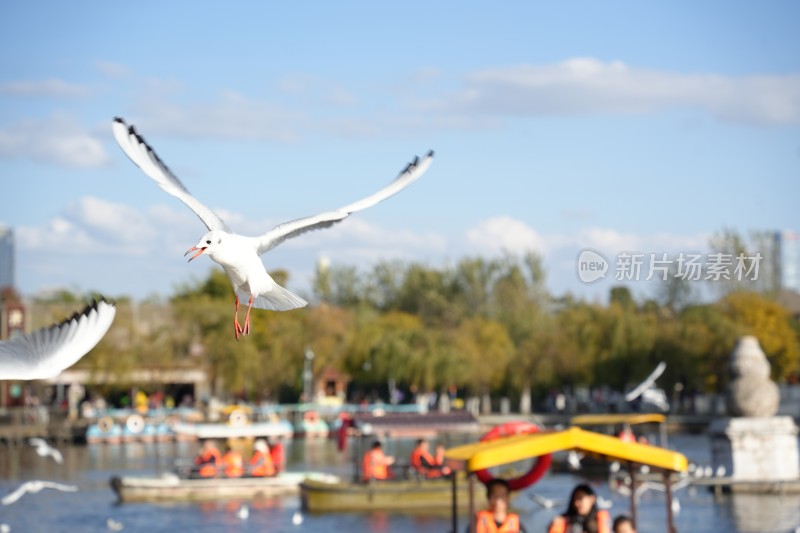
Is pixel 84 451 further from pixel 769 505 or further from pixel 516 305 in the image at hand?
pixel 516 305

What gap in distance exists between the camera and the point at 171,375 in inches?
2559

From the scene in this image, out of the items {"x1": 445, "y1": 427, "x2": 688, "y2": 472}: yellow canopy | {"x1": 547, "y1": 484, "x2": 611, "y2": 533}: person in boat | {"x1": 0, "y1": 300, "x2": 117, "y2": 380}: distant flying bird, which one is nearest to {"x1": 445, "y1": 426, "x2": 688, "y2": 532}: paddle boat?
{"x1": 445, "y1": 427, "x2": 688, "y2": 472}: yellow canopy

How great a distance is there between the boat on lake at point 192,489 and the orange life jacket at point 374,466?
2499 millimetres

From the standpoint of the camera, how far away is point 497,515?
13820 millimetres

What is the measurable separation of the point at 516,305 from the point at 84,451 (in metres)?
35.5

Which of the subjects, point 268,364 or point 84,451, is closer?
point 84,451

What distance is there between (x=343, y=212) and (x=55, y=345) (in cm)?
213

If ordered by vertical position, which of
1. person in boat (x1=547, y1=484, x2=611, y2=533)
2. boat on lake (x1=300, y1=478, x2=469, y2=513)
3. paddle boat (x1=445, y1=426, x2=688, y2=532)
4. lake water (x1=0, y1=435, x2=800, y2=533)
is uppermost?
paddle boat (x1=445, y1=426, x2=688, y2=532)

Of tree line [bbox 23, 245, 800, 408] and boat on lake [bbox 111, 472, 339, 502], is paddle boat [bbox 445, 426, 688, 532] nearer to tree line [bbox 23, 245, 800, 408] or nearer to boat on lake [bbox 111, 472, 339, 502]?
boat on lake [bbox 111, 472, 339, 502]

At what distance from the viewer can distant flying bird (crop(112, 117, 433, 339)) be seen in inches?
291

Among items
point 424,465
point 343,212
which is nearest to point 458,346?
point 424,465

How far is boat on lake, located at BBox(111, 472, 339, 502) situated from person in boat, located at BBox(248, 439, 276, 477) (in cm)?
26

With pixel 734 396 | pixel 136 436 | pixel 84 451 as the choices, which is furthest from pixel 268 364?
pixel 734 396

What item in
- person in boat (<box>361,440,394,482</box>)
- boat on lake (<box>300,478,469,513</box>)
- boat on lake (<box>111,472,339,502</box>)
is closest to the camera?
boat on lake (<box>300,478,469,513</box>)
